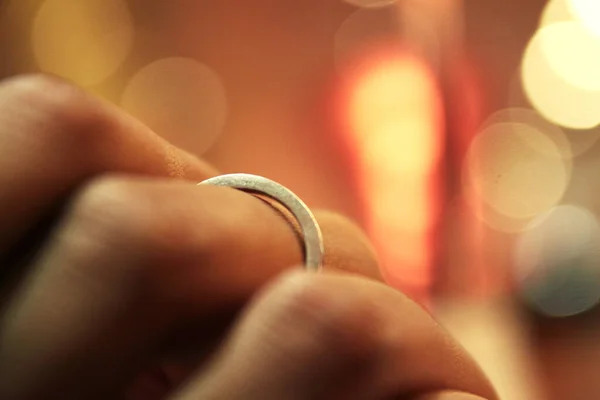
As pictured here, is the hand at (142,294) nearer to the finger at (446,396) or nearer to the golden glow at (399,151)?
the finger at (446,396)

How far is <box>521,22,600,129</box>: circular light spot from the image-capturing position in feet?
4.09

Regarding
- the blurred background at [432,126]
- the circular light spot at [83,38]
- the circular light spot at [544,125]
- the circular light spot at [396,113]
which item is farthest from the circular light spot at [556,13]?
the circular light spot at [83,38]

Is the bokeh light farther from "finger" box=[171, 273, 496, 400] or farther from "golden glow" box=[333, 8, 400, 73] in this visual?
"finger" box=[171, 273, 496, 400]

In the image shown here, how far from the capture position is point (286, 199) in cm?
27

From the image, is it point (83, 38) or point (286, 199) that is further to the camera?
point (83, 38)

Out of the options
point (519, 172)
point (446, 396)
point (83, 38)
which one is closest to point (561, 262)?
point (519, 172)

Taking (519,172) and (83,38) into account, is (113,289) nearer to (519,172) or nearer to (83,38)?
(83,38)

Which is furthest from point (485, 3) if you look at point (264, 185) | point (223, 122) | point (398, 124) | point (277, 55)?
point (264, 185)

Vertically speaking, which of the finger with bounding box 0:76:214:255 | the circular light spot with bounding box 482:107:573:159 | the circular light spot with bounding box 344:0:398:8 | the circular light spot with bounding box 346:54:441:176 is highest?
the circular light spot with bounding box 344:0:398:8

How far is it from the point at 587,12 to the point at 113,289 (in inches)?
46.2

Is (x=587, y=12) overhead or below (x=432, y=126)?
overhead

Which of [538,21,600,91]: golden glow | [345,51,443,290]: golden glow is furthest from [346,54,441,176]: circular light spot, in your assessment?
[538,21,600,91]: golden glow

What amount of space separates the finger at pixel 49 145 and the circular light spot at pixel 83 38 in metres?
0.57

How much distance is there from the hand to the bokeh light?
0.97 m
